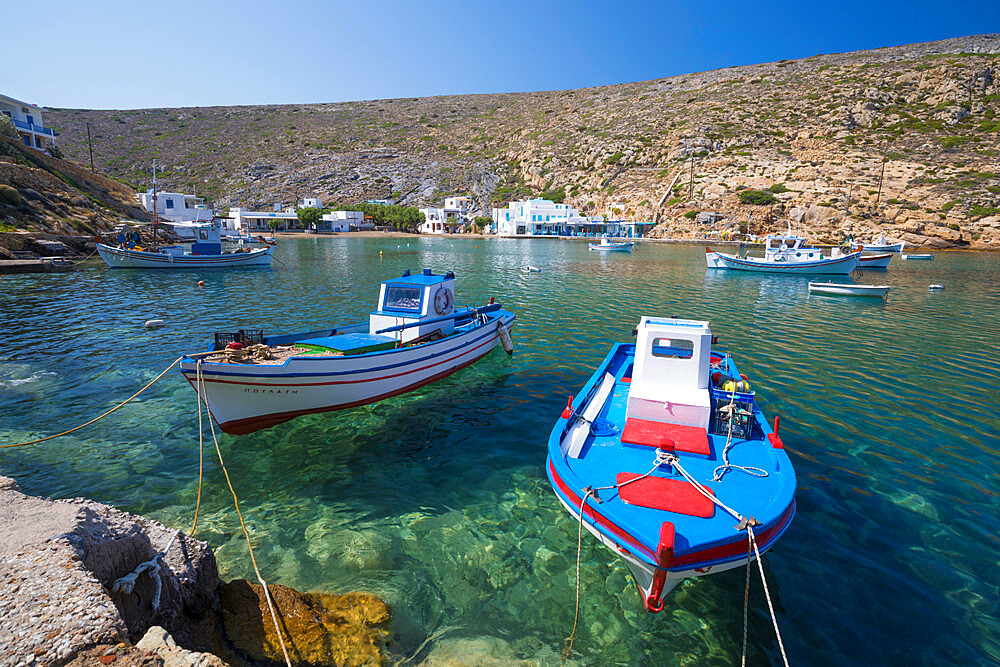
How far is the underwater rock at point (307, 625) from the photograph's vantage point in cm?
518

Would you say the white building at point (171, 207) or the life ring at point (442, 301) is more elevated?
the white building at point (171, 207)

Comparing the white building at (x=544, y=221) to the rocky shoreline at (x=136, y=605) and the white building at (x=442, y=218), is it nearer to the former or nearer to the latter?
the white building at (x=442, y=218)

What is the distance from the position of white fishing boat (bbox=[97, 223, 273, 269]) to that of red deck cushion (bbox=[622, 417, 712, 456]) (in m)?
46.8

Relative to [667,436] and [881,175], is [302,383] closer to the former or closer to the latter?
[667,436]

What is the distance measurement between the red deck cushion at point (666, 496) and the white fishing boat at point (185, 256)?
157 feet

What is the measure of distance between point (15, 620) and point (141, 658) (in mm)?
1040

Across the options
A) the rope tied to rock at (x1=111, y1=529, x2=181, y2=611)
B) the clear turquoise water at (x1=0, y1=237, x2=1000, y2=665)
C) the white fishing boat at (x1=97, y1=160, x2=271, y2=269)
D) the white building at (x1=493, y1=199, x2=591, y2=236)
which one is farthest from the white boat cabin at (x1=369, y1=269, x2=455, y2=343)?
the white building at (x1=493, y1=199, x2=591, y2=236)

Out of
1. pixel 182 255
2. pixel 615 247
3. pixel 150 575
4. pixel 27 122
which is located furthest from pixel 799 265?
pixel 27 122

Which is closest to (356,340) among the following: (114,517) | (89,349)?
(114,517)

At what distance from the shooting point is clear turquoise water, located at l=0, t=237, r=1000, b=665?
6.26 meters

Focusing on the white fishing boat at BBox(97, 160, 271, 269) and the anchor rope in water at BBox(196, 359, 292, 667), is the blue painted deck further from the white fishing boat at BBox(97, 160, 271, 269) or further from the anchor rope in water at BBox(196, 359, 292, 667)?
the white fishing boat at BBox(97, 160, 271, 269)

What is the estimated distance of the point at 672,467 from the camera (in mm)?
7359

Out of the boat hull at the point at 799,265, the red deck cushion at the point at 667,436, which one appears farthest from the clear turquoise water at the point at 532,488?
the boat hull at the point at 799,265

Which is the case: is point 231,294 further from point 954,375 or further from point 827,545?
point 954,375
